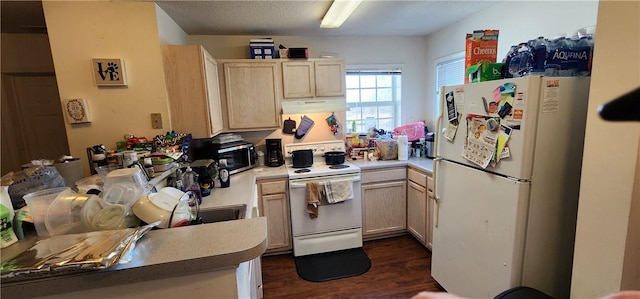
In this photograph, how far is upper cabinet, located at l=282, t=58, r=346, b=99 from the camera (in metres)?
2.81

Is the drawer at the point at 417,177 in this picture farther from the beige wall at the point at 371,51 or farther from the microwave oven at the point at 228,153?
the microwave oven at the point at 228,153

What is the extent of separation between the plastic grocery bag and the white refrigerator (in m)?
2.17

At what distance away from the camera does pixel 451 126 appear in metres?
1.76

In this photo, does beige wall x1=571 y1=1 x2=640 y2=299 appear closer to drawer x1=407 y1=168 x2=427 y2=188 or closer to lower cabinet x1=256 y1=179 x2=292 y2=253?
drawer x1=407 y1=168 x2=427 y2=188

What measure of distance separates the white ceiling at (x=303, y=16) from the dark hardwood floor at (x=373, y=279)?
89.8 inches

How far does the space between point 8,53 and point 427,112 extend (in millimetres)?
4328

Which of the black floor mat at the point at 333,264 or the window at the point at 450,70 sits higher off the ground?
the window at the point at 450,70

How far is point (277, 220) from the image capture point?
260cm

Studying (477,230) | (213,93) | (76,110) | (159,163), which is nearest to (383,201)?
(477,230)

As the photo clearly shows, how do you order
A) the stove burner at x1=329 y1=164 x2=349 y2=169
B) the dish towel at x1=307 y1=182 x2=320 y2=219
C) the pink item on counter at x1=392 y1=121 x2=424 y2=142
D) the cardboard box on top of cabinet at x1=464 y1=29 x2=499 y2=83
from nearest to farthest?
the cardboard box on top of cabinet at x1=464 y1=29 x2=499 y2=83
the dish towel at x1=307 y1=182 x2=320 y2=219
the stove burner at x1=329 y1=164 x2=349 y2=169
the pink item on counter at x1=392 y1=121 x2=424 y2=142

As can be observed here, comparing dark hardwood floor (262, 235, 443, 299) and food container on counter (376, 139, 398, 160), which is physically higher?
food container on counter (376, 139, 398, 160)

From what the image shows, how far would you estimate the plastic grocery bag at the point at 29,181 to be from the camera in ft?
3.60

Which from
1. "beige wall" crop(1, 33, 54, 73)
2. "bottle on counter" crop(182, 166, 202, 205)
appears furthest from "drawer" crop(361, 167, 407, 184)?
"beige wall" crop(1, 33, 54, 73)

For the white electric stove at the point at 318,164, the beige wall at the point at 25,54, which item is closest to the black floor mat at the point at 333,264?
the white electric stove at the point at 318,164
